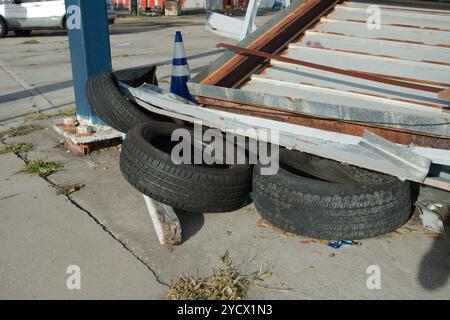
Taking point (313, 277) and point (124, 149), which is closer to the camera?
point (313, 277)

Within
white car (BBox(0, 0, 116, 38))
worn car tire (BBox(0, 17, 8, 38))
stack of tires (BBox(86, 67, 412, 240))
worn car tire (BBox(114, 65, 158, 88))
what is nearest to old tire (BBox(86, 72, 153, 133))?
stack of tires (BBox(86, 67, 412, 240))

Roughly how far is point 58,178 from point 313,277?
8.69 ft

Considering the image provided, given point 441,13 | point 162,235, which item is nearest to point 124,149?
point 162,235

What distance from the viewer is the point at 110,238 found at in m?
3.18

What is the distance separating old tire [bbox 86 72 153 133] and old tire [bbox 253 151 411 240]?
1.61m

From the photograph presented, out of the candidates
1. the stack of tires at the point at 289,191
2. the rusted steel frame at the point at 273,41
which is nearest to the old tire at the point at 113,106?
the stack of tires at the point at 289,191

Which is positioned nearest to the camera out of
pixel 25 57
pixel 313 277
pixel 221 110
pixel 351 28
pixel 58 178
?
pixel 313 277

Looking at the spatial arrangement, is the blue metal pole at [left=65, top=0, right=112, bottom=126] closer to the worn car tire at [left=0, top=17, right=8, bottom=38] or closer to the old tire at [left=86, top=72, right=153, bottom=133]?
the old tire at [left=86, top=72, right=153, bottom=133]

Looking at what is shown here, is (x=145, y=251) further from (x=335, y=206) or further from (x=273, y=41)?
(x=273, y=41)

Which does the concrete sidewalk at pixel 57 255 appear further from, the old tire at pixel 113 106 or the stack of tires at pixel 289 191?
the old tire at pixel 113 106

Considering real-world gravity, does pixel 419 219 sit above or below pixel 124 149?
below

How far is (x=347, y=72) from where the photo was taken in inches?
A: 149
